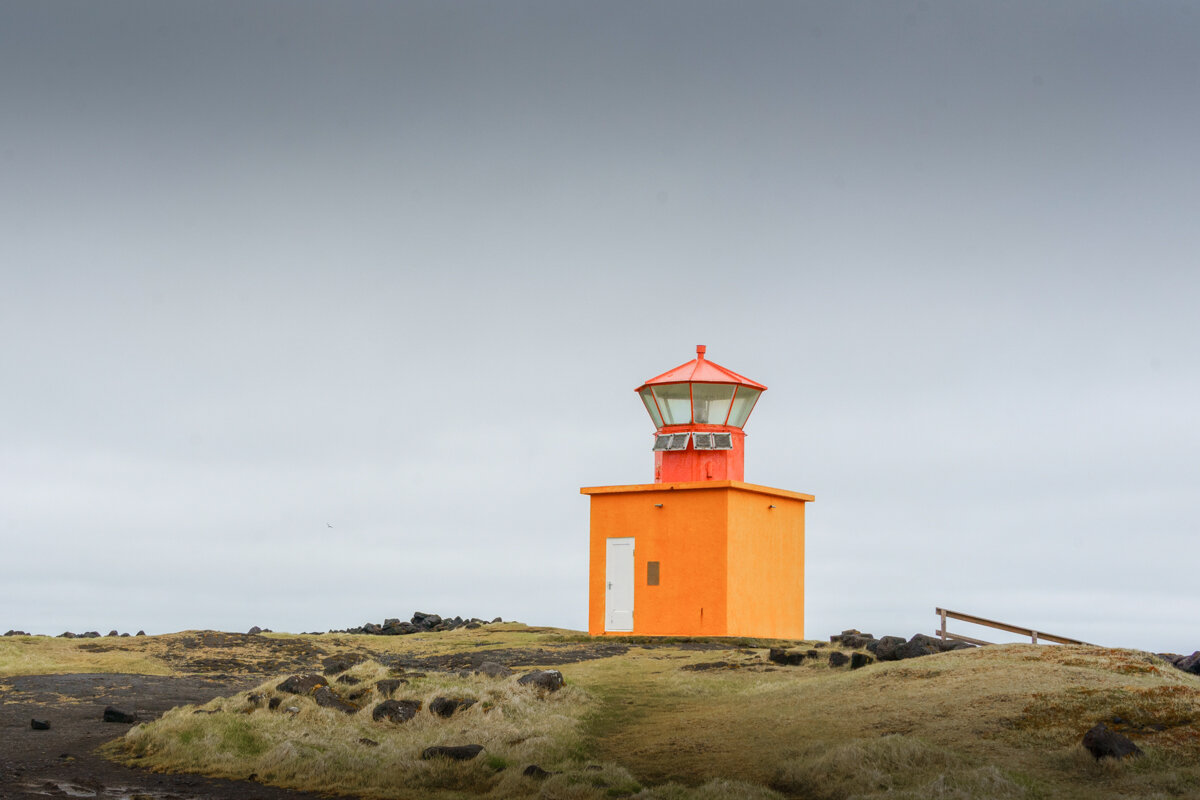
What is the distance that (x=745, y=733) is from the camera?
14.2 meters

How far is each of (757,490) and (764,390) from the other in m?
2.90

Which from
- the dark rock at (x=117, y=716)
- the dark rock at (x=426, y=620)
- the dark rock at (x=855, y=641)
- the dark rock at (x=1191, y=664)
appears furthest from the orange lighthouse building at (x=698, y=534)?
the dark rock at (x=426, y=620)

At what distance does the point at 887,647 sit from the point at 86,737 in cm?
1294

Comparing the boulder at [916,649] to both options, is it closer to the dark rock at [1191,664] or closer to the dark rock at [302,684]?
the dark rock at [1191,664]

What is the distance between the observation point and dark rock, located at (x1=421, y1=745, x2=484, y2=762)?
1297 centimetres

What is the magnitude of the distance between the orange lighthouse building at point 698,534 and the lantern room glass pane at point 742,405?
0.10 ft

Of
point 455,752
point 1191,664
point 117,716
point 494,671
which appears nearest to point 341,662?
point 494,671

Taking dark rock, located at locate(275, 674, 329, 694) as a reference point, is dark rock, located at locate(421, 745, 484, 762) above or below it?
below

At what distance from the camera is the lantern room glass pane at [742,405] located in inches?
1072

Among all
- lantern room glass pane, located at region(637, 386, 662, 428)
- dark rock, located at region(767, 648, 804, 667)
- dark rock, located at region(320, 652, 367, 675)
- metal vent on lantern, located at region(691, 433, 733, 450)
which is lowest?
dark rock, located at region(320, 652, 367, 675)

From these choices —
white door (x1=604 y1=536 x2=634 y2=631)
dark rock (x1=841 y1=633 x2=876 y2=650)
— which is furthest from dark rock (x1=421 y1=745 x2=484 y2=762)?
white door (x1=604 y1=536 x2=634 y2=631)

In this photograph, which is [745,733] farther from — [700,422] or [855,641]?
[700,422]

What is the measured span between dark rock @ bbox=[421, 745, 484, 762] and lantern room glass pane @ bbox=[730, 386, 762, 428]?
598 inches

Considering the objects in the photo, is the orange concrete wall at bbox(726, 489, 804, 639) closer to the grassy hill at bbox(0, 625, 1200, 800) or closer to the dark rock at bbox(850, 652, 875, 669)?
the grassy hill at bbox(0, 625, 1200, 800)
